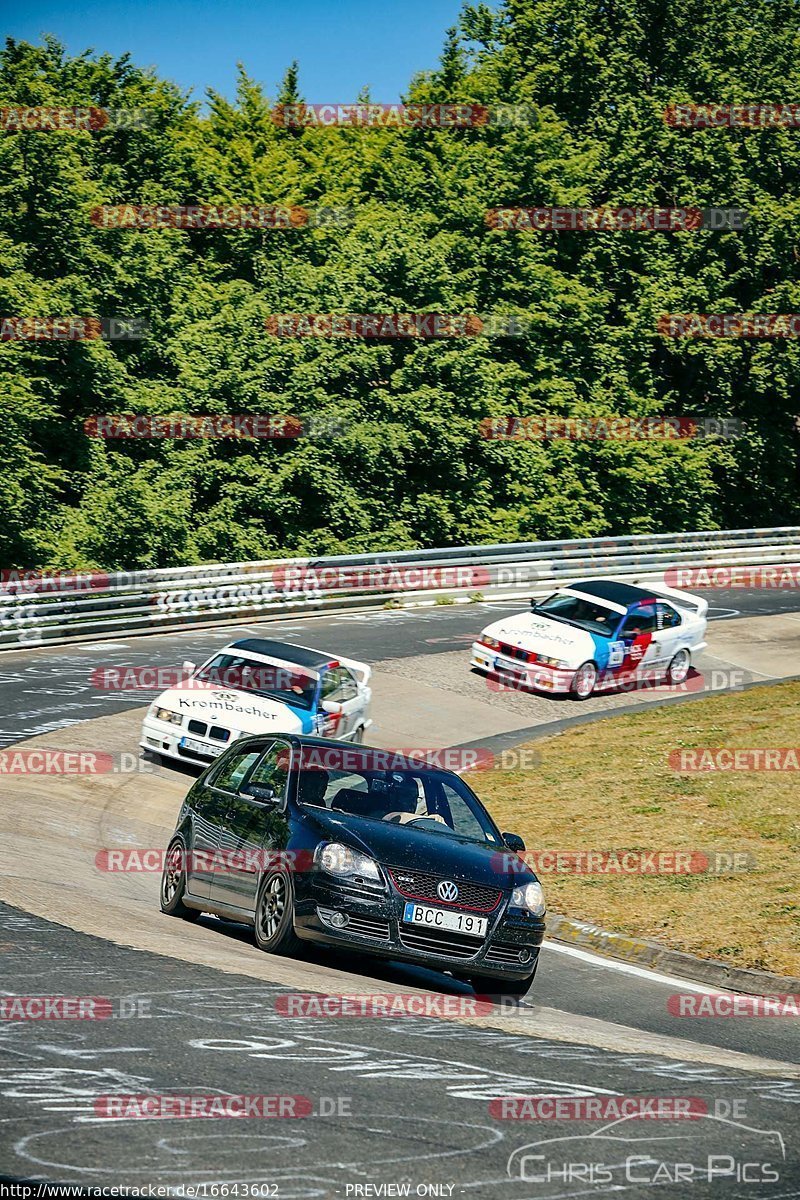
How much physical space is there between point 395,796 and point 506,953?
1.42 meters

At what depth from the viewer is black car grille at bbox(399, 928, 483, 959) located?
9.23 meters

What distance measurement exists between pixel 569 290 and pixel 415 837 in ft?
136

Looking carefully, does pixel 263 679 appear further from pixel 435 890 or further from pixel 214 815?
pixel 435 890

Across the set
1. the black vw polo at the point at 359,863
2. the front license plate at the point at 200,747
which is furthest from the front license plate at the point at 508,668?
the black vw polo at the point at 359,863

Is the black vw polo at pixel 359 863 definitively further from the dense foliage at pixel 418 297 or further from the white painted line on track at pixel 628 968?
the dense foliage at pixel 418 297

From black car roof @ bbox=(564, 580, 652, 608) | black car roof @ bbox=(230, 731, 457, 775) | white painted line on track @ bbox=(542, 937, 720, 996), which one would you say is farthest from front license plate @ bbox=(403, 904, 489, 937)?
black car roof @ bbox=(564, 580, 652, 608)

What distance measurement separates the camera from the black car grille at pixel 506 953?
31.1 feet

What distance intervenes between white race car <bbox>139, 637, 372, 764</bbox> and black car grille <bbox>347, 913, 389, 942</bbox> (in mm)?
8298

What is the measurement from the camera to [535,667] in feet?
81.4

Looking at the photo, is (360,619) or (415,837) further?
(360,619)

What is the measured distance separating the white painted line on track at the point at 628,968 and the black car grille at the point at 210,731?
581 cm

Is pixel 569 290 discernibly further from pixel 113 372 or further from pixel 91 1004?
pixel 91 1004

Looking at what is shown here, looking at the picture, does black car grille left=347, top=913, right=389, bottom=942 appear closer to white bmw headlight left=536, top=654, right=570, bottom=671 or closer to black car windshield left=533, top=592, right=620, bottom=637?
white bmw headlight left=536, top=654, right=570, bottom=671

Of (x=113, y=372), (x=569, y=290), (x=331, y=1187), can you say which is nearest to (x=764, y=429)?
(x=569, y=290)
